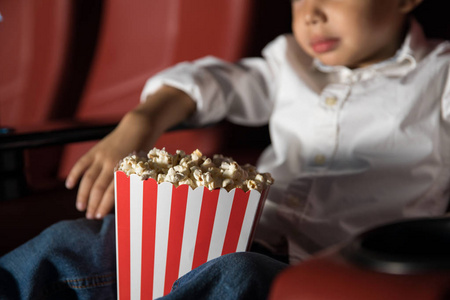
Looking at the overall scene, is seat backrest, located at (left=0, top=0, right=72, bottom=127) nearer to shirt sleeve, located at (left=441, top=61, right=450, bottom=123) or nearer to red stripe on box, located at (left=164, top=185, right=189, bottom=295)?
red stripe on box, located at (left=164, top=185, right=189, bottom=295)

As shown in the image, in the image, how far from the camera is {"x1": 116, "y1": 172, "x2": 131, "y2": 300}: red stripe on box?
2.13ft

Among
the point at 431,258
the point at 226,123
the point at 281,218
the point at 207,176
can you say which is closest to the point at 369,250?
the point at 431,258

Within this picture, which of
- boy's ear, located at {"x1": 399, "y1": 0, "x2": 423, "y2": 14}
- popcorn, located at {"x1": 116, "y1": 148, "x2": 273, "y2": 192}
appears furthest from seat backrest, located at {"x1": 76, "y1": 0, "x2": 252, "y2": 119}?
popcorn, located at {"x1": 116, "y1": 148, "x2": 273, "y2": 192}

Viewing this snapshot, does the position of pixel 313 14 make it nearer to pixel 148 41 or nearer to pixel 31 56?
pixel 148 41

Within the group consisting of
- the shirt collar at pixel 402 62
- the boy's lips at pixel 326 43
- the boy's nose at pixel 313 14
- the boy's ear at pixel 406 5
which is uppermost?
the boy's ear at pixel 406 5

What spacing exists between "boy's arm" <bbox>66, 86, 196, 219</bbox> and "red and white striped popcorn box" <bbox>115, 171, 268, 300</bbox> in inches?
6.3

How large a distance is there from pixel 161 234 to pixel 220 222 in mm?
81

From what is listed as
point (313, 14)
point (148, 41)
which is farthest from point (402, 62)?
point (148, 41)

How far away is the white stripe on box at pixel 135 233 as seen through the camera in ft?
2.09

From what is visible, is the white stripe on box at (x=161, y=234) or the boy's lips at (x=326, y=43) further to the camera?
the boy's lips at (x=326, y=43)

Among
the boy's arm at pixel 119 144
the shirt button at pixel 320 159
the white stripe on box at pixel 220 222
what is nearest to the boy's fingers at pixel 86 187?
the boy's arm at pixel 119 144

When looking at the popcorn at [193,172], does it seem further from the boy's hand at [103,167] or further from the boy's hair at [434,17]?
the boy's hair at [434,17]

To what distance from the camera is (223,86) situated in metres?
1.17

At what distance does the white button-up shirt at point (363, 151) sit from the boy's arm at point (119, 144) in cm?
26
